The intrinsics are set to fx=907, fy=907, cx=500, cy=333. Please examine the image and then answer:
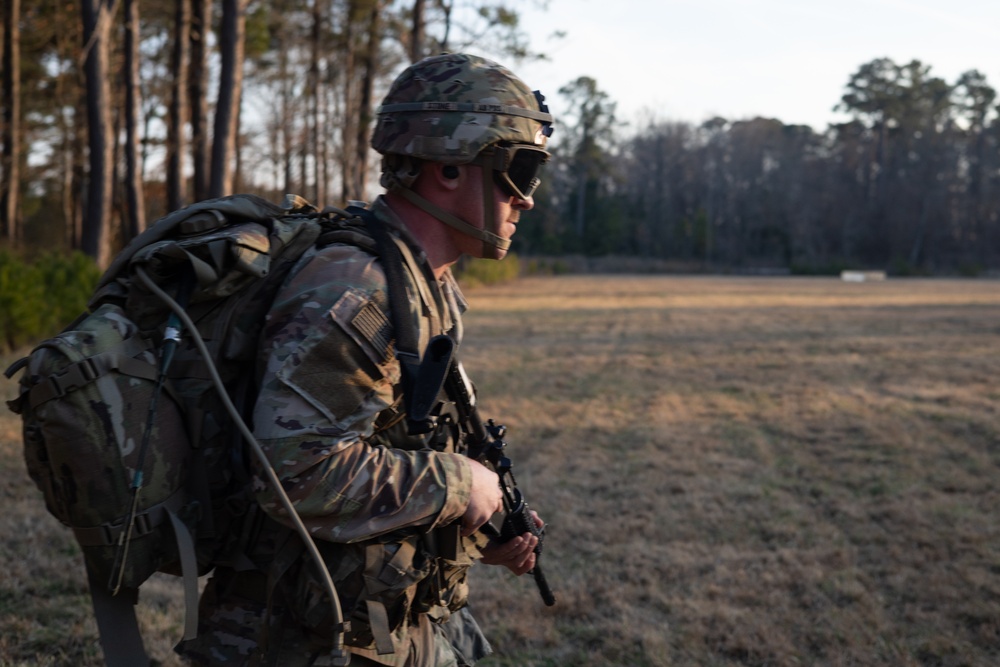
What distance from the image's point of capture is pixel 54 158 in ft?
84.7

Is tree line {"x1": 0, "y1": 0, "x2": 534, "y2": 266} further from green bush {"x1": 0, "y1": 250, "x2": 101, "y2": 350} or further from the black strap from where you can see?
the black strap

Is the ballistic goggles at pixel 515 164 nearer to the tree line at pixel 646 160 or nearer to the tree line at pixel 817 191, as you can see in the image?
the tree line at pixel 646 160

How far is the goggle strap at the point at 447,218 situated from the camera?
192cm

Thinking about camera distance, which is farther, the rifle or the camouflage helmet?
the rifle

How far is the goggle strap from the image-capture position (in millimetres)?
1923

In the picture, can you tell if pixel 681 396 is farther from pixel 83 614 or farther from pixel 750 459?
pixel 83 614

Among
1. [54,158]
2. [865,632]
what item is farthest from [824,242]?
[865,632]

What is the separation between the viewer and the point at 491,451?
2.12m

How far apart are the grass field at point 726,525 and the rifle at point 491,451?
189cm

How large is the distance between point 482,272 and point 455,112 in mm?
34509

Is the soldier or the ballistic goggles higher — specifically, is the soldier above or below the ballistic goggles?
below

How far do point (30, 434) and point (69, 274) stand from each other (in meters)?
11.3

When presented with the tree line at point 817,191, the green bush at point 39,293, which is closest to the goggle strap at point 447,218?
the green bush at point 39,293

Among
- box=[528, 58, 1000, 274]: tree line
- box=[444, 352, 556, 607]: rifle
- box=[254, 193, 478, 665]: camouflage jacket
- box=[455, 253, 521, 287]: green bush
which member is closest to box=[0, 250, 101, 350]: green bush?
box=[444, 352, 556, 607]: rifle
